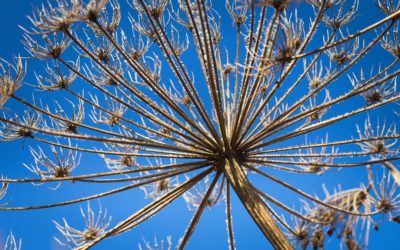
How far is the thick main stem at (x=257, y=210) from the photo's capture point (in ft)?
18.4

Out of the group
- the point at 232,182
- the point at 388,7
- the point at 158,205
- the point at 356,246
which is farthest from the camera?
the point at 158,205

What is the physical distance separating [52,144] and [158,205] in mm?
2882

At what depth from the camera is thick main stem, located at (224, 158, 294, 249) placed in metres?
Result: 5.61

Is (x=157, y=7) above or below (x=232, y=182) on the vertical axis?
above

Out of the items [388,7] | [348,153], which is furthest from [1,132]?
[388,7]

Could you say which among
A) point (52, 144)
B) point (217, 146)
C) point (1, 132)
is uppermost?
point (1, 132)

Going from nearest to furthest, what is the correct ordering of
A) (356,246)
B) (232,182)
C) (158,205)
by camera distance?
(356,246) → (232,182) → (158,205)

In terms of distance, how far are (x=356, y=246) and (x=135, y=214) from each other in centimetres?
554

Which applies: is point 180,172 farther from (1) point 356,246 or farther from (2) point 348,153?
(1) point 356,246

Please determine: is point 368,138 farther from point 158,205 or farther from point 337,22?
point 158,205

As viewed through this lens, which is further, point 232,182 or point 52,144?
point 52,144

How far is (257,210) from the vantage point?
619 centimetres

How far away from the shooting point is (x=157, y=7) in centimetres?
835

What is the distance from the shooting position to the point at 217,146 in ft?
27.2
